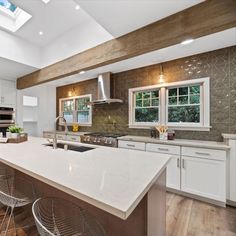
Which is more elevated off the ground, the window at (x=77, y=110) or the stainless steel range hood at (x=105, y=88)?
the stainless steel range hood at (x=105, y=88)

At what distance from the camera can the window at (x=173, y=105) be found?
281cm

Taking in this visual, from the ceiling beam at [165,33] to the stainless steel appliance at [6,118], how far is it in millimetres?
2723

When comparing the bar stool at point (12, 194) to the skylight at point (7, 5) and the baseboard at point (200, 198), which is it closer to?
the baseboard at point (200, 198)

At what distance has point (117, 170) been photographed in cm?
113

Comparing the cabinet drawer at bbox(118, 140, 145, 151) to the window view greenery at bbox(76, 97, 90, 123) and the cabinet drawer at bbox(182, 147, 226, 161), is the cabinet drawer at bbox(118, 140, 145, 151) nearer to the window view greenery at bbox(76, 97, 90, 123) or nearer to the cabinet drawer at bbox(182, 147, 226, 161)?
the cabinet drawer at bbox(182, 147, 226, 161)

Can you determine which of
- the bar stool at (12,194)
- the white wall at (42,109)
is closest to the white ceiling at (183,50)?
the white wall at (42,109)

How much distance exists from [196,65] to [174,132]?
4.44 feet

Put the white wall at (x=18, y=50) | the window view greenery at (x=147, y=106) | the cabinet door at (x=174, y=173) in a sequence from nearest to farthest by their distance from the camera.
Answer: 1. the cabinet door at (x=174, y=173)
2. the white wall at (x=18, y=50)
3. the window view greenery at (x=147, y=106)

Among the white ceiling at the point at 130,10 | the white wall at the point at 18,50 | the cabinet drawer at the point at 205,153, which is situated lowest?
the cabinet drawer at the point at 205,153

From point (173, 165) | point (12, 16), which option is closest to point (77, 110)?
point (12, 16)

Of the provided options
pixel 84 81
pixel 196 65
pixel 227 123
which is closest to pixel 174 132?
pixel 227 123

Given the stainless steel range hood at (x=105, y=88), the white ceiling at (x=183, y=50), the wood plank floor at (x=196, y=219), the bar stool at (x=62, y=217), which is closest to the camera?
the bar stool at (x=62, y=217)

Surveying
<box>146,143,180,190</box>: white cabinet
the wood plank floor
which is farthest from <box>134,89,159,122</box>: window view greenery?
the wood plank floor

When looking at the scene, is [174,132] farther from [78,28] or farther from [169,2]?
[78,28]
